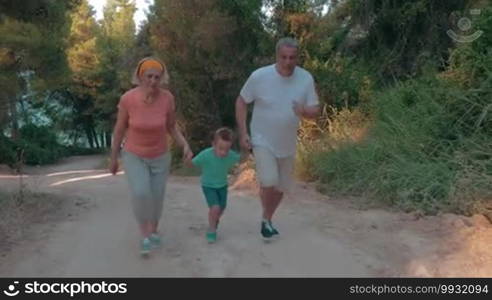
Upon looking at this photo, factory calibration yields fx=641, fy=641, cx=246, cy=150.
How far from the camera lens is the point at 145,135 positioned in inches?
216

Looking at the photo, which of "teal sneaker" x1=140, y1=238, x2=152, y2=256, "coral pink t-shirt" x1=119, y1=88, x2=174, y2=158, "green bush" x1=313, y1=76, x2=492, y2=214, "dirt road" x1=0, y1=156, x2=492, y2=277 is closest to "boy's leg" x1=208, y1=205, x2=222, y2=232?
"dirt road" x1=0, y1=156, x2=492, y2=277

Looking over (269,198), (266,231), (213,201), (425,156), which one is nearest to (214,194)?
(213,201)

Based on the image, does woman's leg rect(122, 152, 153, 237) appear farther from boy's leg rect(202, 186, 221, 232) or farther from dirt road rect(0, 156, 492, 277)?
boy's leg rect(202, 186, 221, 232)

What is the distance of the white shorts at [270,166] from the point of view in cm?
575

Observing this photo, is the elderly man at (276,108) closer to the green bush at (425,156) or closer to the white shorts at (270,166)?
the white shorts at (270,166)

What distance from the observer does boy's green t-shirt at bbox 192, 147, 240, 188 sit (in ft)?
19.3

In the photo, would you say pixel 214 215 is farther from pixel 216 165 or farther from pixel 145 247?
pixel 145 247

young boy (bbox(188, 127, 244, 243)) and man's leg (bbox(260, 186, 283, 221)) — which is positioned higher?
young boy (bbox(188, 127, 244, 243))

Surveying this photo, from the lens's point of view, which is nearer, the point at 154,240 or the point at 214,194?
the point at 154,240

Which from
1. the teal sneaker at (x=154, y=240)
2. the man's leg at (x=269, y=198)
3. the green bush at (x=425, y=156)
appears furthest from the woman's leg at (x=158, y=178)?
the green bush at (x=425, y=156)

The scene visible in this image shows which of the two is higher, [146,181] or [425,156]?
[146,181]

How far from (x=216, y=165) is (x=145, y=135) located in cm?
77

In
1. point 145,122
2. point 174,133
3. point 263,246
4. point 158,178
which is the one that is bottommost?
point 263,246

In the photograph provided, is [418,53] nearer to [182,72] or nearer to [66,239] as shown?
[182,72]
